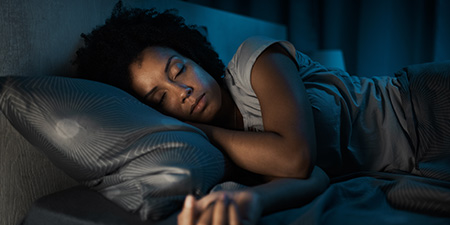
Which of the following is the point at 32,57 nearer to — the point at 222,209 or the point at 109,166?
the point at 109,166

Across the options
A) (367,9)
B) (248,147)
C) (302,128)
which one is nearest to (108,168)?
(248,147)

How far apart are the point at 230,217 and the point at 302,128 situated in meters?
0.36

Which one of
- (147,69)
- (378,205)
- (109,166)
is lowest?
(378,205)

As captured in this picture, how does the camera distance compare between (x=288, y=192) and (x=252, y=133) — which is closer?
(x=288, y=192)

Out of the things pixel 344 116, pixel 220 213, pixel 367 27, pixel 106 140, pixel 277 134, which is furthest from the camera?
pixel 367 27

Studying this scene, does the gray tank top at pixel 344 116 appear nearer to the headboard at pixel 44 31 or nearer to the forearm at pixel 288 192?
the forearm at pixel 288 192

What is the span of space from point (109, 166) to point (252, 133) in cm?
35

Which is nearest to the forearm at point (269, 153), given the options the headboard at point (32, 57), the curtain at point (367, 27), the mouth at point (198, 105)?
the mouth at point (198, 105)

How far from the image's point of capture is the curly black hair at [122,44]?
108cm

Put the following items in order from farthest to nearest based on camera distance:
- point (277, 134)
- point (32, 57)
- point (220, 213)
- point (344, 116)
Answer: point (344, 116), point (32, 57), point (277, 134), point (220, 213)

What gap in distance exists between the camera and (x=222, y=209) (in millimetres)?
556

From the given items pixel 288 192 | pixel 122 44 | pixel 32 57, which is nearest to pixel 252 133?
pixel 288 192

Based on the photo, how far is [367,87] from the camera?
3.98 ft

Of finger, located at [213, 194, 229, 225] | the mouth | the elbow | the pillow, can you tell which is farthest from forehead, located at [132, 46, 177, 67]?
finger, located at [213, 194, 229, 225]
